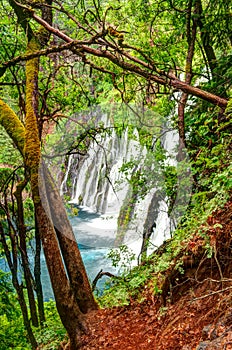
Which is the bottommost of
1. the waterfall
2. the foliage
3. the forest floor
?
the foliage

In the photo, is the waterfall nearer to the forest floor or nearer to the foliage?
the forest floor

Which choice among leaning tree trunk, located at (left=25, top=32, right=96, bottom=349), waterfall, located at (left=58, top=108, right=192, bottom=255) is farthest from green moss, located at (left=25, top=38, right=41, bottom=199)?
waterfall, located at (left=58, top=108, right=192, bottom=255)

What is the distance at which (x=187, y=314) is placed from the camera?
2967mm

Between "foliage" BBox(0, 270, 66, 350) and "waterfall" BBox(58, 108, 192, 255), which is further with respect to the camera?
"waterfall" BBox(58, 108, 192, 255)

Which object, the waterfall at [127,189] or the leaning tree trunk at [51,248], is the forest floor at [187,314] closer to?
the leaning tree trunk at [51,248]

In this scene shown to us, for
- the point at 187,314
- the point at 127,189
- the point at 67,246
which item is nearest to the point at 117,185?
the point at 127,189

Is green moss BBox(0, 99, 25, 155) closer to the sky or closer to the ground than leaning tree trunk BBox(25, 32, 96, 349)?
closer to the sky

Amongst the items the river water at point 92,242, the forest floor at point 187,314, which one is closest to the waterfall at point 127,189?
the river water at point 92,242

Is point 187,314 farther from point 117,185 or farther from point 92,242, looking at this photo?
point 92,242

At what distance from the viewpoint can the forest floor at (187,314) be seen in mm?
2430

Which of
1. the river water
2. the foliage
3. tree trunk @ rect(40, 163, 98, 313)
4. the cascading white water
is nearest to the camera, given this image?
tree trunk @ rect(40, 163, 98, 313)

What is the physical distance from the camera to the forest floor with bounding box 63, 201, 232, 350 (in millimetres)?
2430

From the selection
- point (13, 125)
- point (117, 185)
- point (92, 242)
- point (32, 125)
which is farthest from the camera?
point (92, 242)

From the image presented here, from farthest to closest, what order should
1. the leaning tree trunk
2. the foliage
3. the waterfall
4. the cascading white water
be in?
the cascading white water, the waterfall, the foliage, the leaning tree trunk
